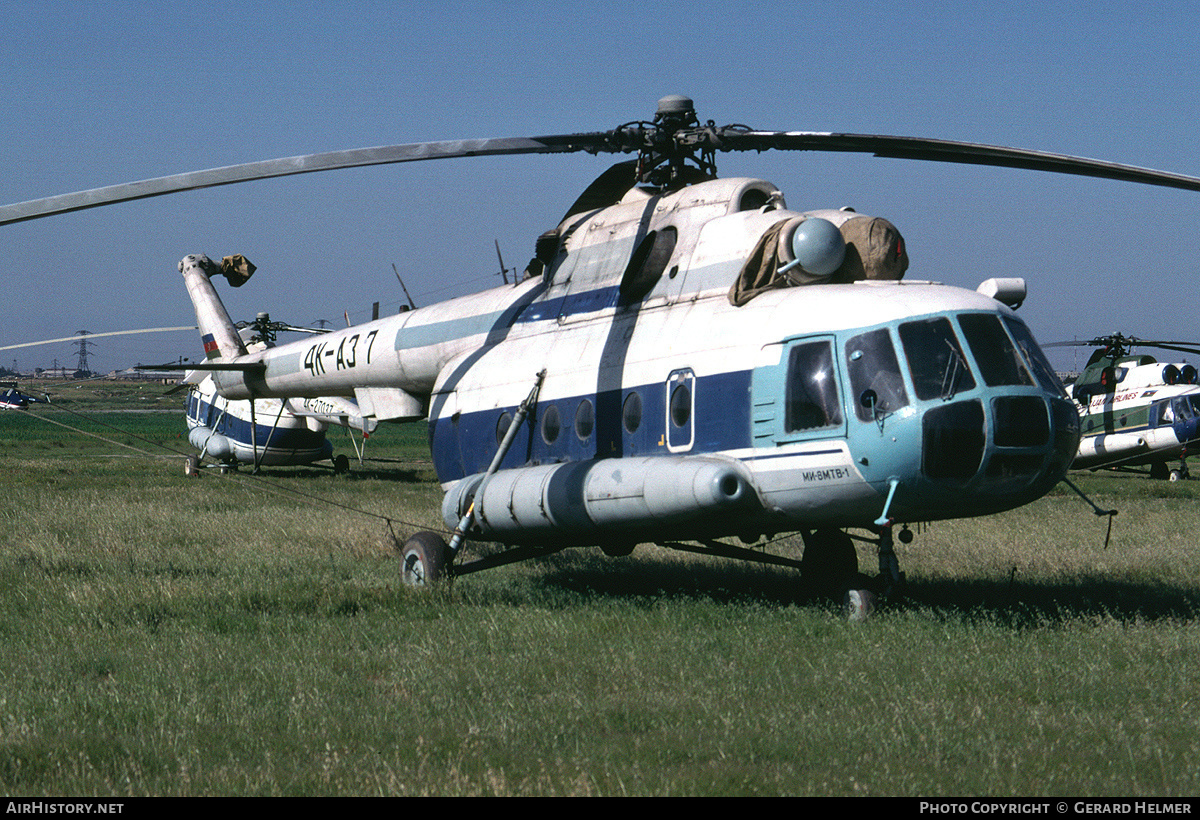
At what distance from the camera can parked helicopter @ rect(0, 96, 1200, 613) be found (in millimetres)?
8555

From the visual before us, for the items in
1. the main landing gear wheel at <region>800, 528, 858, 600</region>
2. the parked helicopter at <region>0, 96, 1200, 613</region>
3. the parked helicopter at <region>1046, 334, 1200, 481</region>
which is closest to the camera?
the parked helicopter at <region>0, 96, 1200, 613</region>

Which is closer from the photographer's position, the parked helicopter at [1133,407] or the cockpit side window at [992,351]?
the cockpit side window at [992,351]

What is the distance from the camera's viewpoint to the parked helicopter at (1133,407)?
3106 cm

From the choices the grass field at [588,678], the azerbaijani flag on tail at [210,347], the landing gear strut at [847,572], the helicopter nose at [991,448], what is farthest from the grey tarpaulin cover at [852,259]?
the azerbaijani flag on tail at [210,347]

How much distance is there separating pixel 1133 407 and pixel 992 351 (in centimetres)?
2664

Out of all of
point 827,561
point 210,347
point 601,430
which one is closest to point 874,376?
point 827,561

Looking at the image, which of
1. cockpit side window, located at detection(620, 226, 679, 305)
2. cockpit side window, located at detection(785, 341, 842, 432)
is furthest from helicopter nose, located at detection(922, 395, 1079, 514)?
cockpit side window, located at detection(620, 226, 679, 305)

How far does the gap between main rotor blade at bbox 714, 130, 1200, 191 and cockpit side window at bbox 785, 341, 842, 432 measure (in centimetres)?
233

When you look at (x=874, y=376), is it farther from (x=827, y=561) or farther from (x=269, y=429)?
(x=269, y=429)

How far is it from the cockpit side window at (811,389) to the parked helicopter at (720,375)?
16 millimetres

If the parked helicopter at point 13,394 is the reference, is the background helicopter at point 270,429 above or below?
below

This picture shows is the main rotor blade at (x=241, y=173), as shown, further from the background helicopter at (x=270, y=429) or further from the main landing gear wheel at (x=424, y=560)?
the background helicopter at (x=270, y=429)

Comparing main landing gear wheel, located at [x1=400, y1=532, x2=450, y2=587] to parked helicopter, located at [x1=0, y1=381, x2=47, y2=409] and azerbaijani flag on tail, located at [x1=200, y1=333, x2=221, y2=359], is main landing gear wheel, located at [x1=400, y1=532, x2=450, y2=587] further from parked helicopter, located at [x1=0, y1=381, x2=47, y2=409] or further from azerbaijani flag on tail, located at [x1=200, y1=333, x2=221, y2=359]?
azerbaijani flag on tail, located at [x1=200, y1=333, x2=221, y2=359]

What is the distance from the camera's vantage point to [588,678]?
7.66 meters
